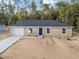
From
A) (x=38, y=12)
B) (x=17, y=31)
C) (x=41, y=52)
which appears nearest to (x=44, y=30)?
(x=17, y=31)

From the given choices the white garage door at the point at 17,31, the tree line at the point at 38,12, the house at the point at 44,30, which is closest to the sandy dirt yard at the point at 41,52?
the house at the point at 44,30

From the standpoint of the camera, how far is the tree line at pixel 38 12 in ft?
194

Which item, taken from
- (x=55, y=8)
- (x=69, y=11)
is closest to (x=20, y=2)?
(x=55, y=8)

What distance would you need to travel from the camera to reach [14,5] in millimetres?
78062

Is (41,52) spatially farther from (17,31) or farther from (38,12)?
(38,12)

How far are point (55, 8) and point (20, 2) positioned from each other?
15600 mm

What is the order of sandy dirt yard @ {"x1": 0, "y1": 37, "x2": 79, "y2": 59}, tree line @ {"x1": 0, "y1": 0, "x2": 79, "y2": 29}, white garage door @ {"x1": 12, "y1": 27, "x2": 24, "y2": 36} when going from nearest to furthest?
1. sandy dirt yard @ {"x1": 0, "y1": 37, "x2": 79, "y2": 59}
2. white garage door @ {"x1": 12, "y1": 27, "x2": 24, "y2": 36}
3. tree line @ {"x1": 0, "y1": 0, "x2": 79, "y2": 29}

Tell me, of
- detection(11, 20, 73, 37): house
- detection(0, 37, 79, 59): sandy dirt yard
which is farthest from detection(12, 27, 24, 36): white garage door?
detection(0, 37, 79, 59): sandy dirt yard

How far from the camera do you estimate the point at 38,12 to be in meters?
69.3

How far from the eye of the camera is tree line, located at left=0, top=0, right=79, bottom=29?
5906 centimetres

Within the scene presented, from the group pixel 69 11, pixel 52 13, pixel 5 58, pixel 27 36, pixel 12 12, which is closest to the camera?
pixel 5 58

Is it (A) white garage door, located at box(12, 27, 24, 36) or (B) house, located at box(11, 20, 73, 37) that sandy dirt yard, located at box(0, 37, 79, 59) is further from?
(A) white garage door, located at box(12, 27, 24, 36)

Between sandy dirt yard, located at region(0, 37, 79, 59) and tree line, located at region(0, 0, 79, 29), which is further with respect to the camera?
tree line, located at region(0, 0, 79, 29)

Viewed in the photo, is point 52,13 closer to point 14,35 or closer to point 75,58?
point 14,35
